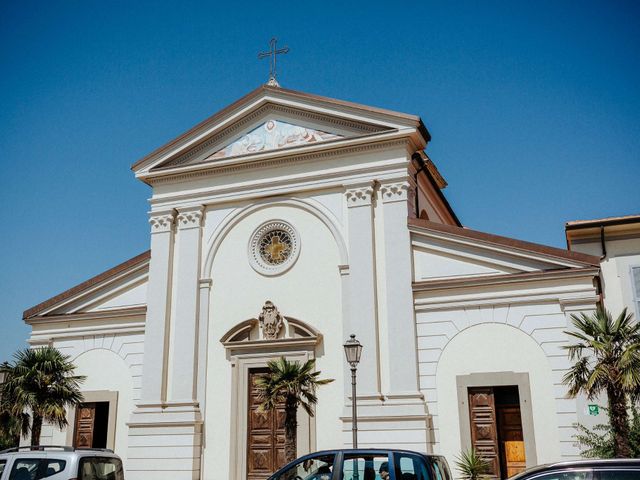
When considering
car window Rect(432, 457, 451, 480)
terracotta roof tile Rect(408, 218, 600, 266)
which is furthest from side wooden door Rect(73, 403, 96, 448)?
car window Rect(432, 457, 451, 480)

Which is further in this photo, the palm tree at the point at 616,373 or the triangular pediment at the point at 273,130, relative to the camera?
the triangular pediment at the point at 273,130

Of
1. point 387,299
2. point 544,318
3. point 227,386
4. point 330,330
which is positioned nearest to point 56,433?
point 227,386

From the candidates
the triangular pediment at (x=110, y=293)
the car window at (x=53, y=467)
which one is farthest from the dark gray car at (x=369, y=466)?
the triangular pediment at (x=110, y=293)

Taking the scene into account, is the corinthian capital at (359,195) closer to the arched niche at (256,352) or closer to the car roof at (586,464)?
the arched niche at (256,352)

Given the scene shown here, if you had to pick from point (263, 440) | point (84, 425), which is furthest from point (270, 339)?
point (84, 425)

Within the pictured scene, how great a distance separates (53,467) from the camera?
10.7 meters

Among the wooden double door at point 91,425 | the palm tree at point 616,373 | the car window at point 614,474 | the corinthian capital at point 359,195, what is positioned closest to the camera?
the car window at point 614,474

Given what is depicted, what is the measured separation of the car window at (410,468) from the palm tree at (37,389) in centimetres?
1179

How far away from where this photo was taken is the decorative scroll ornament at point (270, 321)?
18969 millimetres

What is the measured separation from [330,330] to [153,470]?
658 centimetres

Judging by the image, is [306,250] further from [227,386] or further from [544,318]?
[544,318]

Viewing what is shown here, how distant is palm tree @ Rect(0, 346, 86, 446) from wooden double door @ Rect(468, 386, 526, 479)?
36.3 ft

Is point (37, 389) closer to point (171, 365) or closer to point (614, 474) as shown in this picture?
point (171, 365)

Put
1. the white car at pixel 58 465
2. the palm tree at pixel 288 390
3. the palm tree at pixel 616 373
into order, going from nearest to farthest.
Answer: the white car at pixel 58 465 → the palm tree at pixel 616 373 → the palm tree at pixel 288 390
